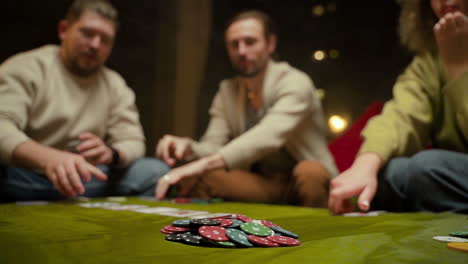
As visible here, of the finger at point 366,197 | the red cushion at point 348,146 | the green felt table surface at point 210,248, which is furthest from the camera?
Result: the red cushion at point 348,146

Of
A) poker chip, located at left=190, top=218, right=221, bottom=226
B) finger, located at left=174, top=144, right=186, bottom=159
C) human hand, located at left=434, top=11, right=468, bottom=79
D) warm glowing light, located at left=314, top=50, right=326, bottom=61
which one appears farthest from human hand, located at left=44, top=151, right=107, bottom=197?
warm glowing light, located at left=314, top=50, right=326, bottom=61

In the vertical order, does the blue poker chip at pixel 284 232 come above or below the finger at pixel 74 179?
below

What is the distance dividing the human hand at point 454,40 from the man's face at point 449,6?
63 mm

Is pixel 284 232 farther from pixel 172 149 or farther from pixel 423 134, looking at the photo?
pixel 172 149

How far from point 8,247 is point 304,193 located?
111 cm

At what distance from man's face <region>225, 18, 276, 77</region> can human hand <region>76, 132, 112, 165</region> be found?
0.68 metres

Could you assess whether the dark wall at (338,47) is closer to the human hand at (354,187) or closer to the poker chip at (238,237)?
the human hand at (354,187)

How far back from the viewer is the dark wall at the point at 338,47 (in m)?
2.51

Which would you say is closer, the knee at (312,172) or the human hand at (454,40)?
the human hand at (454,40)

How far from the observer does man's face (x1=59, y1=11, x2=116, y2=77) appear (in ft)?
5.29

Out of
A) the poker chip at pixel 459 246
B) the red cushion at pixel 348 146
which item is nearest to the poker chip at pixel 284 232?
the poker chip at pixel 459 246

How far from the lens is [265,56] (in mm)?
1833

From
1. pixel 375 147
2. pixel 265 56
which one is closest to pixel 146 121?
pixel 265 56

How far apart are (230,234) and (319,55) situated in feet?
7.49
